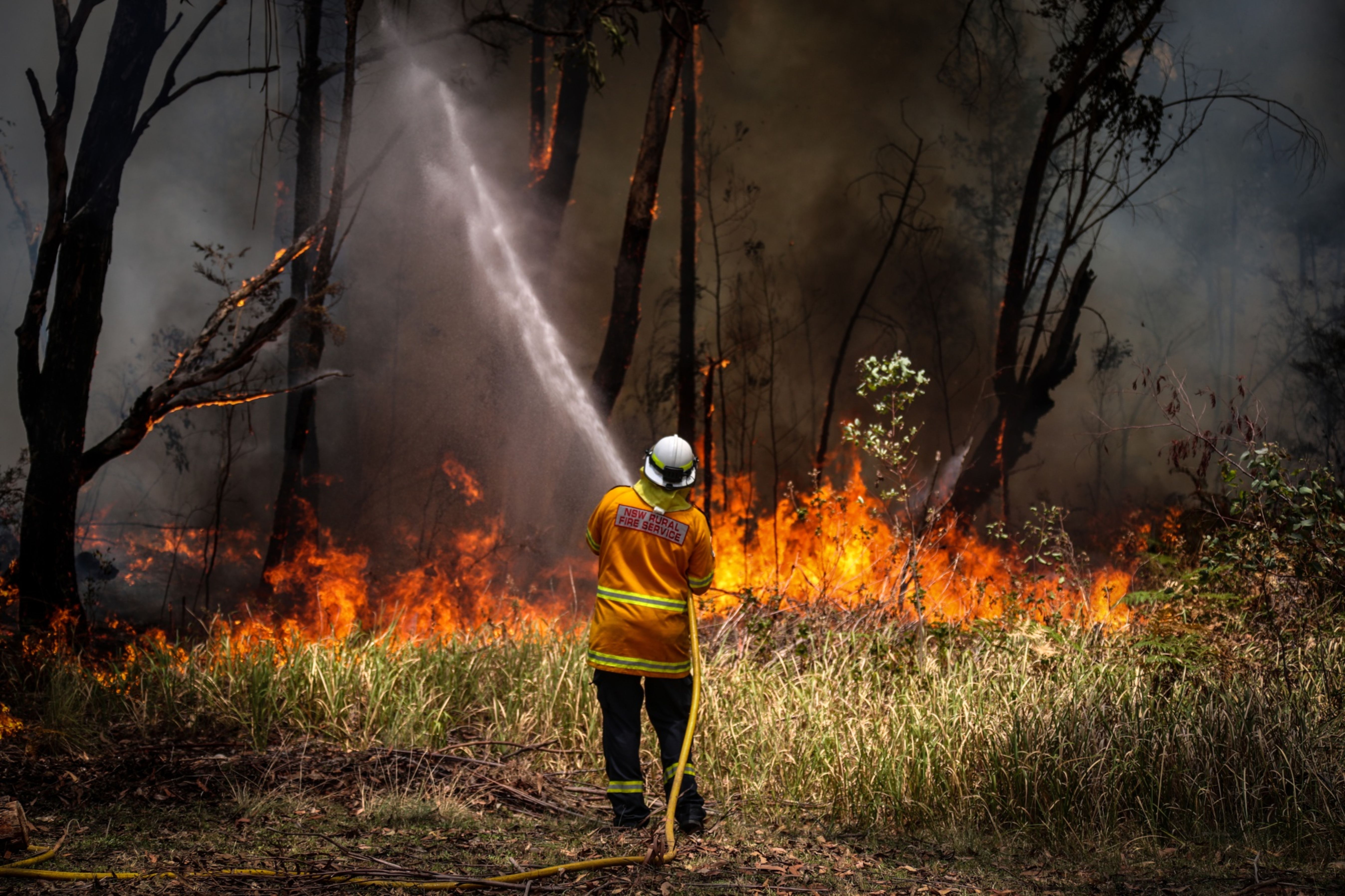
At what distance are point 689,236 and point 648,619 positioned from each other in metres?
5.93

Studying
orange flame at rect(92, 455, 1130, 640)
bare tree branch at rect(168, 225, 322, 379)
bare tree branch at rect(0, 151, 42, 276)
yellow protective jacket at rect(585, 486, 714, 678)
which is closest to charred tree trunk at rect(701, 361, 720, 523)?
orange flame at rect(92, 455, 1130, 640)

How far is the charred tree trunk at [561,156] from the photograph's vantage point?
8641 millimetres

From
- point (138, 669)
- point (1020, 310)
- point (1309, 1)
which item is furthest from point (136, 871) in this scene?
point (1309, 1)

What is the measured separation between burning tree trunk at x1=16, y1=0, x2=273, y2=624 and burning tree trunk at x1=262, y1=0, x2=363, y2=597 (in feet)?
4.59

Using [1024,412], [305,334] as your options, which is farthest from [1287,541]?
[305,334]

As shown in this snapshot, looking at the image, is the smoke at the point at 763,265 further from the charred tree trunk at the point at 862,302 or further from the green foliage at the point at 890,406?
the green foliage at the point at 890,406

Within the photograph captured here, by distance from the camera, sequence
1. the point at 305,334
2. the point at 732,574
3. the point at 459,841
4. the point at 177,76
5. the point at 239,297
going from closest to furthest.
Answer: the point at 459,841 → the point at 239,297 → the point at 177,76 → the point at 305,334 → the point at 732,574

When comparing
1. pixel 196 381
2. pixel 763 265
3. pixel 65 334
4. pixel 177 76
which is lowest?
pixel 196 381

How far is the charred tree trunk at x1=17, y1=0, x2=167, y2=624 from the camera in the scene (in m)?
5.93

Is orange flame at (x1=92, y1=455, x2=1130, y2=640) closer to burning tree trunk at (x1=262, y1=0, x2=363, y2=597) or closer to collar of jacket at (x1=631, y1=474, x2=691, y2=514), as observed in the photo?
burning tree trunk at (x1=262, y1=0, x2=363, y2=597)

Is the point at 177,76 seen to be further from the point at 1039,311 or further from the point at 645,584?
the point at 1039,311

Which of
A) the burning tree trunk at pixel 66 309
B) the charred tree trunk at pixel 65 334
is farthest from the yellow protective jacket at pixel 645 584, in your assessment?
the charred tree trunk at pixel 65 334

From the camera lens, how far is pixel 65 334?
606 centimetres

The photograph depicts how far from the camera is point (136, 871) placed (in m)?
2.94
